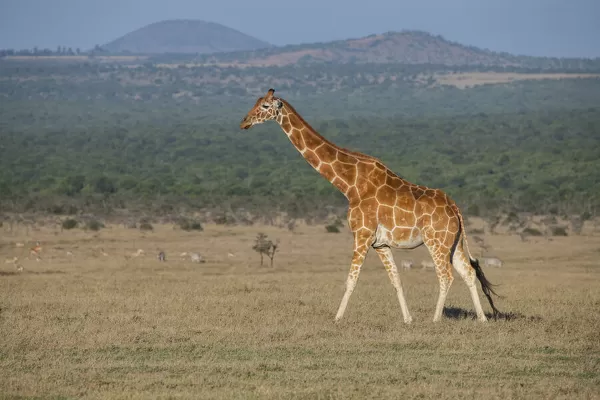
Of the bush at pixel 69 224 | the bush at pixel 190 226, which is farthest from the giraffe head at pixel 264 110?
the bush at pixel 69 224

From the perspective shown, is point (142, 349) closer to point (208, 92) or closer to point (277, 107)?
point (277, 107)

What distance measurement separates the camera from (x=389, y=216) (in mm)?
14445

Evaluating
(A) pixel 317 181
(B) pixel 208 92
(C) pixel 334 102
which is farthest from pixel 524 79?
(A) pixel 317 181

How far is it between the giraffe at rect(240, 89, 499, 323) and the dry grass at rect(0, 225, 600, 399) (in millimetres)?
594

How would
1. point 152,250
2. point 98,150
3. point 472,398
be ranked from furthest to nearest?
point 98,150
point 152,250
point 472,398

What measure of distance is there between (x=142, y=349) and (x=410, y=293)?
7062mm

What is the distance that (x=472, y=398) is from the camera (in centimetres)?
1009

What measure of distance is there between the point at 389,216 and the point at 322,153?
4.19ft

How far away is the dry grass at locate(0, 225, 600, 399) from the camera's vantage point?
419 inches

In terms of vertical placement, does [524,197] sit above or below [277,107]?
below

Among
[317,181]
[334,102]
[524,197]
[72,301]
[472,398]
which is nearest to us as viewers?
[472,398]

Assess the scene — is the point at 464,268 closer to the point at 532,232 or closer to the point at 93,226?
Result: the point at 532,232

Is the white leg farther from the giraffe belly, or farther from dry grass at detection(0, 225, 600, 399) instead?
the giraffe belly

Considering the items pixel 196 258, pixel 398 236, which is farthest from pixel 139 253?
pixel 398 236
